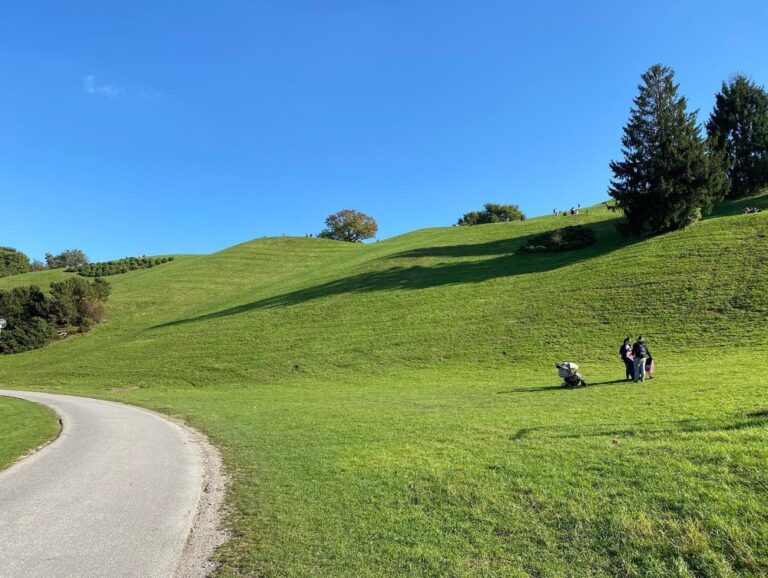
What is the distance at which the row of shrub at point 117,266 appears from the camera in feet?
290

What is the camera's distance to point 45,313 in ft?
169

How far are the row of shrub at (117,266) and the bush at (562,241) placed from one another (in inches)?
2994

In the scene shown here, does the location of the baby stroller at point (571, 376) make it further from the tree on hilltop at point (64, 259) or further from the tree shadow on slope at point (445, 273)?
the tree on hilltop at point (64, 259)

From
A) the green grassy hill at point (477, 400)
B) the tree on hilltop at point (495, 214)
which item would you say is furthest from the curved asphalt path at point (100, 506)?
the tree on hilltop at point (495, 214)

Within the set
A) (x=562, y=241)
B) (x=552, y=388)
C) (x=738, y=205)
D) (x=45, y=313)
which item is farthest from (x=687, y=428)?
(x=45, y=313)

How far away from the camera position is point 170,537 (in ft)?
22.3

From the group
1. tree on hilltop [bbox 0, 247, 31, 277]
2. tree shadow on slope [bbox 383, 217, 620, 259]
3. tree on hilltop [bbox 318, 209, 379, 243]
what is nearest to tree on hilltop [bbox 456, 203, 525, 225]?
tree on hilltop [bbox 318, 209, 379, 243]

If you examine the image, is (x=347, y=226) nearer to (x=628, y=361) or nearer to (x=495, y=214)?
(x=495, y=214)

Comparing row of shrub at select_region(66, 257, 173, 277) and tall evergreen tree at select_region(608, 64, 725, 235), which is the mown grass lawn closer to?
tall evergreen tree at select_region(608, 64, 725, 235)

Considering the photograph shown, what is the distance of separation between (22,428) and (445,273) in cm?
3619

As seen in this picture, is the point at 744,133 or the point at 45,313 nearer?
the point at 45,313

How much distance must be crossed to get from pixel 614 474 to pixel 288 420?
11.7 meters

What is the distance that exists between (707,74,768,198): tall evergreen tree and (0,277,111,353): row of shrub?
244 feet

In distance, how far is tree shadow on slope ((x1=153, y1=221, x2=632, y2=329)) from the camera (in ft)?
143
